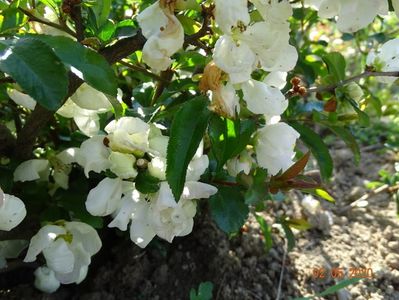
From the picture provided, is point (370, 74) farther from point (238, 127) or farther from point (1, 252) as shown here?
point (1, 252)

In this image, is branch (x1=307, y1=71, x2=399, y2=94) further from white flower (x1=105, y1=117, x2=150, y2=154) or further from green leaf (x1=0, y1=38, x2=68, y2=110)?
green leaf (x1=0, y1=38, x2=68, y2=110)

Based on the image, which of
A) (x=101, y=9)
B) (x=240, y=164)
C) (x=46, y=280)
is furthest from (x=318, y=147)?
(x=46, y=280)

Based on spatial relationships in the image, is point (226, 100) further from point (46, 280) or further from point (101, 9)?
point (46, 280)

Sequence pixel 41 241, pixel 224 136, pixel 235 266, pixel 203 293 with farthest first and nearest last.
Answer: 1. pixel 235 266
2. pixel 203 293
3. pixel 41 241
4. pixel 224 136

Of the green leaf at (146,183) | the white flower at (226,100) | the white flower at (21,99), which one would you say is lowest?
the green leaf at (146,183)

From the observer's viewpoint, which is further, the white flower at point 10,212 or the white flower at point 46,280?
the white flower at point 46,280

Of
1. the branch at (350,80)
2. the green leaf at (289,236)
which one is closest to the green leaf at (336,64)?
the branch at (350,80)

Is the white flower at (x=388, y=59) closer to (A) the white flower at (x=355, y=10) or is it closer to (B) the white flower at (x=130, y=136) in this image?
(A) the white flower at (x=355, y=10)
